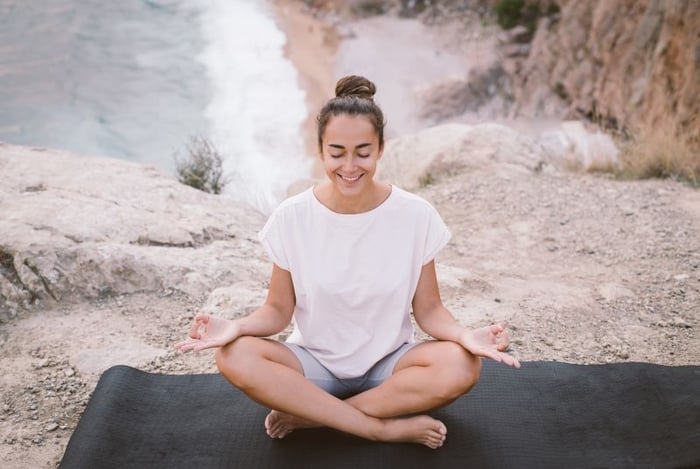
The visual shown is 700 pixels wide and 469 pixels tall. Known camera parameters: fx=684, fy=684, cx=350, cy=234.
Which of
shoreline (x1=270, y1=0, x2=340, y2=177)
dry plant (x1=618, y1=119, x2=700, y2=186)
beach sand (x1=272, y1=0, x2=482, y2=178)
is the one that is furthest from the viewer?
beach sand (x1=272, y1=0, x2=482, y2=178)

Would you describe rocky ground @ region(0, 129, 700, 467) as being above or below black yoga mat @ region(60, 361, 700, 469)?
below

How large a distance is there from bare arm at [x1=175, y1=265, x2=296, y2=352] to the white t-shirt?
0.04 meters

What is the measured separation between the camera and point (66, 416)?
2.37m

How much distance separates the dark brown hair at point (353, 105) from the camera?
6.16ft

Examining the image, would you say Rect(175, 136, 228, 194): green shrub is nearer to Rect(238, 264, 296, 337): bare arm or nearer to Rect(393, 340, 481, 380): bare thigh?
Rect(238, 264, 296, 337): bare arm

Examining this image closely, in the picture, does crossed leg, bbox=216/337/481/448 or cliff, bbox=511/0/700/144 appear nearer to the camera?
crossed leg, bbox=216/337/481/448

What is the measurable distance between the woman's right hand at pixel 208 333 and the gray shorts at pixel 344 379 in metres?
0.20

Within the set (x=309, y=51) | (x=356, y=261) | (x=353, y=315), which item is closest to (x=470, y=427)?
(x=353, y=315)

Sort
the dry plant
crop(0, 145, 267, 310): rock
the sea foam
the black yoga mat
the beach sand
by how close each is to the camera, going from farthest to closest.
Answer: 1. the beach sand
2. the sea foam
3. the dry plant
4. crop(0, 145, 267, 310): rock
5. the black yoga mat

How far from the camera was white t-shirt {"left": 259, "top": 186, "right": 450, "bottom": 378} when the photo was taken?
1.94 metres

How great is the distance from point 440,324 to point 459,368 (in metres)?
0.17

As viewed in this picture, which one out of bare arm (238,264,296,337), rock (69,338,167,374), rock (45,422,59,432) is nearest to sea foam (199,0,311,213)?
rock (69,338,167,374)

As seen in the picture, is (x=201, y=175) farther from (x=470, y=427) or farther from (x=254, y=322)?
(x=470, y=427)

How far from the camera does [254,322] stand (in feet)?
6.46
